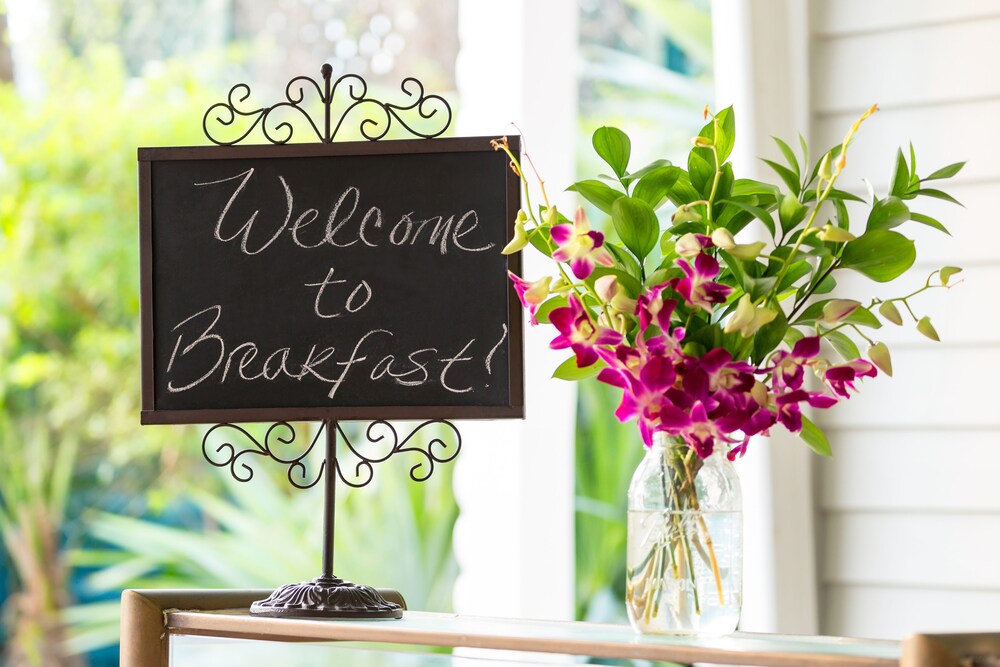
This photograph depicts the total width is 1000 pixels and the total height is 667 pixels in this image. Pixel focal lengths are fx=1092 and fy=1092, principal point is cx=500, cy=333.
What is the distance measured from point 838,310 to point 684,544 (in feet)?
0.76

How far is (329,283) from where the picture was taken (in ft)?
3.59

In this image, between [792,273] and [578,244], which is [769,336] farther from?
[578,244]

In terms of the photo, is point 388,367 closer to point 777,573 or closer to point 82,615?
point 777,573

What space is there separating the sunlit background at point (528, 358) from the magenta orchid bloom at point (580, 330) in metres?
0.28

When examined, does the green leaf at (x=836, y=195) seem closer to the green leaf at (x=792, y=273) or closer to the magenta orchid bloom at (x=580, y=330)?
the green leaf at (x=792, y=273)

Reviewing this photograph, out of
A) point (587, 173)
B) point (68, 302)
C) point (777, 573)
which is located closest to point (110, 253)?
point (68, 302)

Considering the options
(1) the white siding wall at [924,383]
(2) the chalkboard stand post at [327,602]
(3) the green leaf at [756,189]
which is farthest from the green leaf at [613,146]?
(1) the white siding wall at [924,383]

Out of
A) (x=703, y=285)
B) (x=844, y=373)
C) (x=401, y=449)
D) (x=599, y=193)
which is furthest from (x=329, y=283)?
(x=844, y=373)

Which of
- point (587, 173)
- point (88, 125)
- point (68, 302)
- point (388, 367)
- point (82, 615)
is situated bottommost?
point (82, 615)

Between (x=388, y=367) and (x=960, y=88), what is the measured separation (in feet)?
3.39

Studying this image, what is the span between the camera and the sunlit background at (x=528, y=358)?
154cm

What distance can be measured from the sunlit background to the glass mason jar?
0.39m

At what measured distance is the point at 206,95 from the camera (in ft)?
13.4

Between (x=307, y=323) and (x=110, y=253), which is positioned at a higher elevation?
(x=110, y=253)
